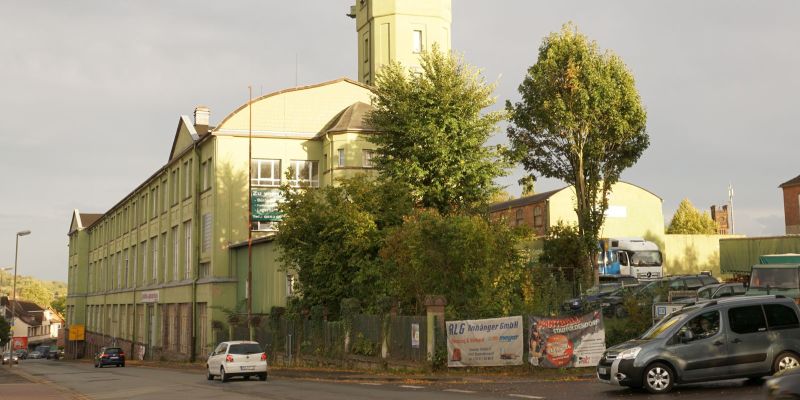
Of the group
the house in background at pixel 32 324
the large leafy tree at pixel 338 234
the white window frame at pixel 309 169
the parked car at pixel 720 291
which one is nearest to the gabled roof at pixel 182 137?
the white window frame at pixel 309 169

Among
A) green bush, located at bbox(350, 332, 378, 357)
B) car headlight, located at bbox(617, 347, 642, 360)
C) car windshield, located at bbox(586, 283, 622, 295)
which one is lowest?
→ green bush, located at bbox(350, 332, 378, 357)

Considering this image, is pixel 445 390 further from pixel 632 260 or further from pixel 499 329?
pixel 632 260

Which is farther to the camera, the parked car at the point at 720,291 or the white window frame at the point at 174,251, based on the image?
the white window frame at the point at 174,251

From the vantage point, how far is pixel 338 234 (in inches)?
1341

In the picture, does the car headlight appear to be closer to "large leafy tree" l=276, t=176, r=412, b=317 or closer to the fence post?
the fence post

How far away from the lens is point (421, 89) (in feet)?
129

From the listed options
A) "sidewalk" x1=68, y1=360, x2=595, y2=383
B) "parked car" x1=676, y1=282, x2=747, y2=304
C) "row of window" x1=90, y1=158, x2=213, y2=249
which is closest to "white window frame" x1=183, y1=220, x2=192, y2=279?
"row of window" x1=90, y1=158, x2=213, y2=249

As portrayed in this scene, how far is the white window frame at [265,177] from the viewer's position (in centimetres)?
5106

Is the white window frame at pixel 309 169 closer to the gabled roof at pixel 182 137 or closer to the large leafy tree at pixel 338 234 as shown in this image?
the gabled roof at pixel 182 137

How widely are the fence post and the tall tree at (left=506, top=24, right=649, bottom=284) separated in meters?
20.3

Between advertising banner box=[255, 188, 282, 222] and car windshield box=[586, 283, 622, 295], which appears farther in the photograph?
advertising banner box=[255, 188, 282, 222]

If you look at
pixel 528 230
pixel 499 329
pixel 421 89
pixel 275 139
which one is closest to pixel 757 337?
pixel 499 329

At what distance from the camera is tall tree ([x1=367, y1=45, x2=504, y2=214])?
38.6 metres

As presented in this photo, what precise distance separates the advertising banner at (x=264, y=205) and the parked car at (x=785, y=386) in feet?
125
